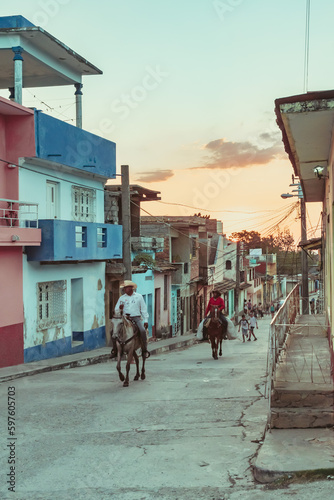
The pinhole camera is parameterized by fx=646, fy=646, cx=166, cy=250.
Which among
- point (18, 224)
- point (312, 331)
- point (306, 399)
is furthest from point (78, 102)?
point (306, 399)

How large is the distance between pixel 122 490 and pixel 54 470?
0.98m

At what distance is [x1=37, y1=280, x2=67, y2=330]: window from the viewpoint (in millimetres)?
19319

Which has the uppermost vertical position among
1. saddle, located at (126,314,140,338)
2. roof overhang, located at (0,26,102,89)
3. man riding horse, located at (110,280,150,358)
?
roof overhang, located at (0,26,102,89)

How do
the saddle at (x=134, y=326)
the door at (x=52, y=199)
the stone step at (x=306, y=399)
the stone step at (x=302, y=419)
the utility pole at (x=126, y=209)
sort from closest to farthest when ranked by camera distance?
the stone step at (x=302, y=419)
the stone step at (x=306, y=399)
the saddle at (x=134, y=326)
the door at (x=52, y=199)
the utility pole at (x=126, y=209)

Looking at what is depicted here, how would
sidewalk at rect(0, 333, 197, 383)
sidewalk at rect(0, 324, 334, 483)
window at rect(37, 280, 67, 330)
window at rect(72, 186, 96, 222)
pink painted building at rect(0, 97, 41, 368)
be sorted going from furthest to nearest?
window at rect(72, 186, 96, 222) → window at rect(37, 280, 67, 330) → pink painted building at rect(0, 97, 41, 368) → sidewalk at rect(0, 333, 197, 383) → sidewalk at rect(0, 324, 334, 483)

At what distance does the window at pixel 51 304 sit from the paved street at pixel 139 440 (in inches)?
281

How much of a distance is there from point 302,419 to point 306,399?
0.32 meters

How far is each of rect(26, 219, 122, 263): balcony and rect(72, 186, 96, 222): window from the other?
0.63m

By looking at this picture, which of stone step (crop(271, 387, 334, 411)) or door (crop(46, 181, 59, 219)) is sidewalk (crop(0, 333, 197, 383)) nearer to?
door (crop(46, 181, 59, 219))

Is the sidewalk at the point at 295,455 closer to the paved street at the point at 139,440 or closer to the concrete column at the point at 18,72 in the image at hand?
the paved street at the point at 139,440

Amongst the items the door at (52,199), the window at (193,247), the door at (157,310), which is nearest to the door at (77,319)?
the door at (52,199)

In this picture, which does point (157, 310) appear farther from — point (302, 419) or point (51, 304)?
point (302, 419)

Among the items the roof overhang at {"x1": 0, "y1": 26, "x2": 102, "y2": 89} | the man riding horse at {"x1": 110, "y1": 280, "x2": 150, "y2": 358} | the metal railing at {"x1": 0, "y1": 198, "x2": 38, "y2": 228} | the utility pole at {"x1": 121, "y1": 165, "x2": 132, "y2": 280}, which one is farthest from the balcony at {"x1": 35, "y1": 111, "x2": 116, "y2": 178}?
the man riding horse at {"x1": 110, "y1": 280, "x2": 150, "y2": 358}

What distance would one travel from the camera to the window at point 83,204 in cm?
2208
